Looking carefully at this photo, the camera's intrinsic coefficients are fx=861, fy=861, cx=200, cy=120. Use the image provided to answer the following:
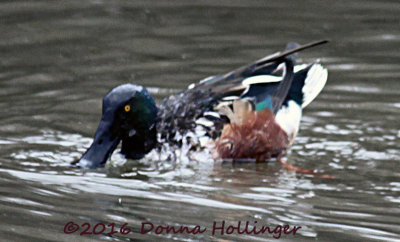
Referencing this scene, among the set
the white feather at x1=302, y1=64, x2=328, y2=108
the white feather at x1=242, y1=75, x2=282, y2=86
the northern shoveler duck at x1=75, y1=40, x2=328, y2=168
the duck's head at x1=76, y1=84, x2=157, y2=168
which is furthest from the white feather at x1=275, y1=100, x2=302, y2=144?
the duck's head at x1=76, y1=84, x2=157, y2=168

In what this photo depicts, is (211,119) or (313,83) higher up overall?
(313,83)

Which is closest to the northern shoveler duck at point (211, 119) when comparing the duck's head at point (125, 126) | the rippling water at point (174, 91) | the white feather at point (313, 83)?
the duck's head at point (125, 126)

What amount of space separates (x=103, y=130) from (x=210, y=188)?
4.21 feet

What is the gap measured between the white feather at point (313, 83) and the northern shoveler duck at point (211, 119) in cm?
44

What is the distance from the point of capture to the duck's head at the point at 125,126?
7578 mm

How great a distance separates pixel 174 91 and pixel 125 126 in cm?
196

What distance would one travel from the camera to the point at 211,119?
796 centimetres

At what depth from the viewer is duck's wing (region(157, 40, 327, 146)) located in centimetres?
794

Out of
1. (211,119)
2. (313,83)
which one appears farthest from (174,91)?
(211,119)

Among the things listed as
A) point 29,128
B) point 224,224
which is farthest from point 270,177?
point 29,128

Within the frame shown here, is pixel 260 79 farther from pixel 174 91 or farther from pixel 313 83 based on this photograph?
pixel 174 91

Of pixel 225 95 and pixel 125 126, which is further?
pixel 225 95

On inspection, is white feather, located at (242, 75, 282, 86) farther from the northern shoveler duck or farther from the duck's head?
the duck's head

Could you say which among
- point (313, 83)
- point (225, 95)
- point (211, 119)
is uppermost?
point (313, 83)
